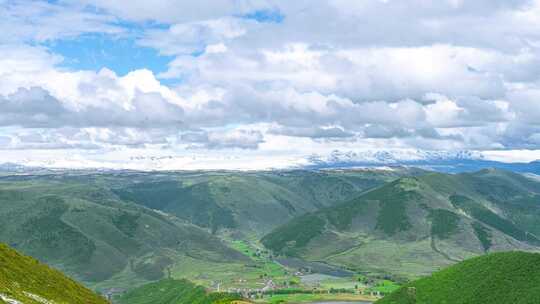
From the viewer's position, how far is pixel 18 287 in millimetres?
193625

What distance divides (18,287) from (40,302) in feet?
56.6

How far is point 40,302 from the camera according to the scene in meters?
181

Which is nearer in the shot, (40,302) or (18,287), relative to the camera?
(40,302)
